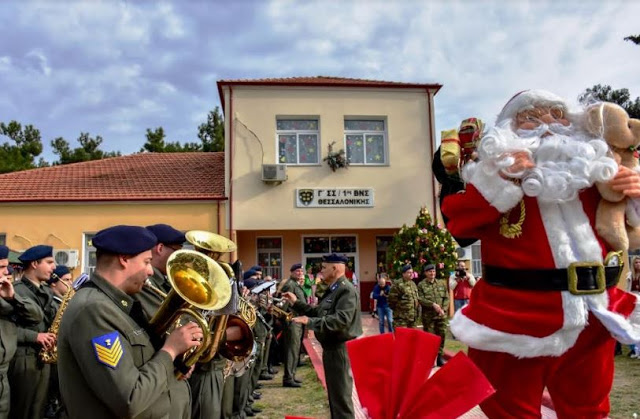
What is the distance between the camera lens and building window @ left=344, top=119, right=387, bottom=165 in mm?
16406

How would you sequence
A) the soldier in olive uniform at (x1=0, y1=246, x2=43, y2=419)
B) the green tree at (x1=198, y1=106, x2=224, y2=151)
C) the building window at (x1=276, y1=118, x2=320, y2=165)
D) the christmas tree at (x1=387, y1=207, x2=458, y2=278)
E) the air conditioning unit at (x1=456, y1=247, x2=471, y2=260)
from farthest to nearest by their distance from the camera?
the green tree at (x1=198, y1=106, x2=224, y2=151) → the building window at (x1=276, y1=118, x2=320, y2=165) → the air conditioning unit at (x1=456, y1=247, x2=471, y2=260) → the christmas tree at (x1=387, y1=207, x2=458, y2=278) → the soldier in olive uniform at (x1=0, y1=246, x2=43, y2=419)

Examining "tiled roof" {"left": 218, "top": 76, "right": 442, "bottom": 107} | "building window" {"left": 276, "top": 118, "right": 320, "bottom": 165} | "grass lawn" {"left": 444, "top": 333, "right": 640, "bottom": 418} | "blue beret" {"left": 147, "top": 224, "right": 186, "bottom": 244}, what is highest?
"tiled roof" {"left": 218, "top": 76, "right": 442, "bottom": 107}

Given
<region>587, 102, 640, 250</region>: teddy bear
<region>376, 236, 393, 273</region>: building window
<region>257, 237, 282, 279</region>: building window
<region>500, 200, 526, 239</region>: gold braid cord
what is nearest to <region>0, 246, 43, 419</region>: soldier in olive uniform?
<region>500, 200, 526, 239</region>: gold braid cord

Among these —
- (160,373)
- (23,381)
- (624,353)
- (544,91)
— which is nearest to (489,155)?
(544,91)

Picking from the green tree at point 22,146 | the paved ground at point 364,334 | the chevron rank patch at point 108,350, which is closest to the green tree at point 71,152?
the green tree at point 22,146

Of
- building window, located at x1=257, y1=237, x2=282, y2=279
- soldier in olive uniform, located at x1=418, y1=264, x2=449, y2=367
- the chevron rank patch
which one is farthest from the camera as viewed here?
building window, located at x1=257, y1=237, x2=282, y2=279

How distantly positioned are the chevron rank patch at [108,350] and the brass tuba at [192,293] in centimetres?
39

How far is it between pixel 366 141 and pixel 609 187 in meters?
14.0

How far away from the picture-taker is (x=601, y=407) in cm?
261

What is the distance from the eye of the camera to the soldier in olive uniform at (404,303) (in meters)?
9.36

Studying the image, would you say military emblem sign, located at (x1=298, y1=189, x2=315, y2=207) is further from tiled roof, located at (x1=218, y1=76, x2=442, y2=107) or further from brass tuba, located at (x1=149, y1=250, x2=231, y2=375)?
brass tuba, located at (x1=149, y1=250, x2=231, y2=375)

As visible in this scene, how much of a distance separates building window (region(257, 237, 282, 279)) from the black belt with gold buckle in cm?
1443

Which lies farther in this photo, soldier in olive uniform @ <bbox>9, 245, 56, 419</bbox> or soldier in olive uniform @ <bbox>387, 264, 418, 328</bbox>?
soldier in olive uniform @ <bbox>387, 264, 418, 328</bbox>

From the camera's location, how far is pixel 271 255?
1692 cm
